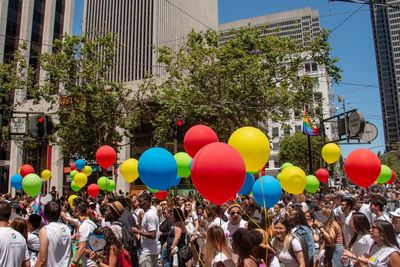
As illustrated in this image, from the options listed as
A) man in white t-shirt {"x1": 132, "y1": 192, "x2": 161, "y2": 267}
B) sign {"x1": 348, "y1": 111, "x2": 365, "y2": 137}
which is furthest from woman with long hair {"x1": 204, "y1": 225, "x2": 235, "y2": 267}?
sign {"x1": 348, "y1": 111, "x2": 365, "y2": 137}

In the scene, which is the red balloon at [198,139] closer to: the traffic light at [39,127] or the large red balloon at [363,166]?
the large red balloon at [363,166]

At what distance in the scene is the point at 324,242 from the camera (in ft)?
17.0

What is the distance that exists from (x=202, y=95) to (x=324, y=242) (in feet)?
46.7

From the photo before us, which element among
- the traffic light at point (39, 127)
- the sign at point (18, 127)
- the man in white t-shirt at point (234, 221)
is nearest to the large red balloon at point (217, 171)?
the man in white t-shirt at point (234, 221)

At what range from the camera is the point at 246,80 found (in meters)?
18.0

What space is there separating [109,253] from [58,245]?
0.74 metres

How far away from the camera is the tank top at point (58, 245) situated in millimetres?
4027

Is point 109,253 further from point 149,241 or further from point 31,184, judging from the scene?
point 31,184

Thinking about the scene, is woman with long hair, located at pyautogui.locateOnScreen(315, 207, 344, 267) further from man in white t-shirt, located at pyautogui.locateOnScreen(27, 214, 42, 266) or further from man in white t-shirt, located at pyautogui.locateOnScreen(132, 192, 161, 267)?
man in white t-shirt, located at pyautogui.locateOnScreen(27, 214, 42, 266)

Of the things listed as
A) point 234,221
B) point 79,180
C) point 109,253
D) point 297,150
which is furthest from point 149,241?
point 297,150

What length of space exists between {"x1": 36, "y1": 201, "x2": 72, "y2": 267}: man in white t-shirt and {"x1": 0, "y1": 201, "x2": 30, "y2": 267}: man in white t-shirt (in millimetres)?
228

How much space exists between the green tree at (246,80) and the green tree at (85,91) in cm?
221

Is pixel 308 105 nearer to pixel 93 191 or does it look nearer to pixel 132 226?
pixel 93 191

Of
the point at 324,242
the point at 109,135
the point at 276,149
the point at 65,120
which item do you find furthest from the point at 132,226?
the point at 276,149
